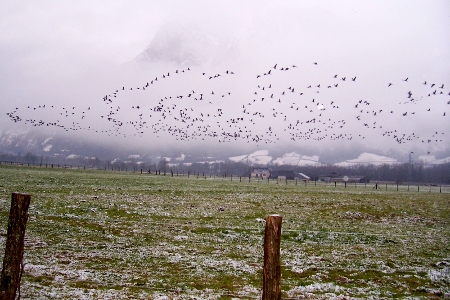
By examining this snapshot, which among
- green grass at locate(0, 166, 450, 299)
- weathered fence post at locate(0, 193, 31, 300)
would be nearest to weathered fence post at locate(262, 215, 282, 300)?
green grass at locate(0, 166, 450, 299)

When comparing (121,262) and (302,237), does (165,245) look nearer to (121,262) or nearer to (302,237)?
(121,262)

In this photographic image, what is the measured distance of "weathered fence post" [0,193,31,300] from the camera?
7906 mm

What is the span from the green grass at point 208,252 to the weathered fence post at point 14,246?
125 inches

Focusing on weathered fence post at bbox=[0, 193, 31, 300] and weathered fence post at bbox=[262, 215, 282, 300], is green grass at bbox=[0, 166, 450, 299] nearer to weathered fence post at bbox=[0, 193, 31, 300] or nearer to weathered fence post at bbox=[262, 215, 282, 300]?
weathered fence post at bbox=[0, 193, 31, 300]

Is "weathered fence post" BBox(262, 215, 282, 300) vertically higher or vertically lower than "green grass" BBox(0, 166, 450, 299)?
higher

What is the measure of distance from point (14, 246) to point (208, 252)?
10574 millimetres

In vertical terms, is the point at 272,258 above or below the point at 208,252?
above

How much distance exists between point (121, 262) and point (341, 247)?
1169 centimetres

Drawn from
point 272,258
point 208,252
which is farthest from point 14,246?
point 208,252

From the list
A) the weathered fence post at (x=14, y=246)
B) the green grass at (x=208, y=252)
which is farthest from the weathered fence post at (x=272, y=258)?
the weathered fence post at (x=14, y=246)

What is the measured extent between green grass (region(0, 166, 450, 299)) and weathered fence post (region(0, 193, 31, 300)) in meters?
3.18

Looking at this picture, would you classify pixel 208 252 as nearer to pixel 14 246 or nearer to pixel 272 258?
pixel 272 258

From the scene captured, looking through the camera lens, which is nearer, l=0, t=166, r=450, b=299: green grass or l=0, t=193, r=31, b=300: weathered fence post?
l=0, t=193, r=31, b=300: weathered fence post

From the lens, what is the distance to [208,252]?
17359mm
